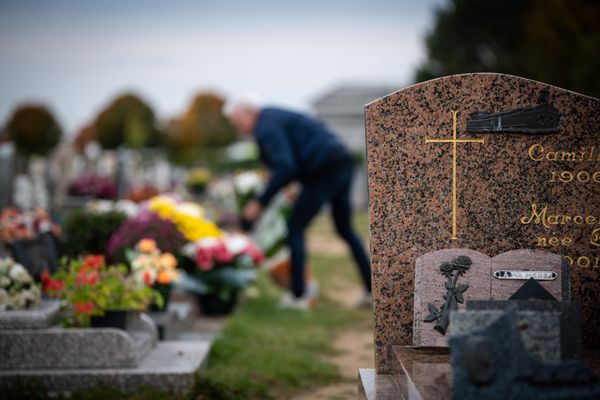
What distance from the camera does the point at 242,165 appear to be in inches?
751

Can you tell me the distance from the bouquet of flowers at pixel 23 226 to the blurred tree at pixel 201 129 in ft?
142

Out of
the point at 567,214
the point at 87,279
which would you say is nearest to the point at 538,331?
the point at 567,214

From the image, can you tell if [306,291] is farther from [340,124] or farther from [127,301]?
[340,124]

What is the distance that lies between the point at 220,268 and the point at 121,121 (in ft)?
149

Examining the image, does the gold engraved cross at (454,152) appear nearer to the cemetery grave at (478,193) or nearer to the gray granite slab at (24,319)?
the cemetery grave at (478,193)

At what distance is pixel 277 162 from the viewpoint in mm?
6125

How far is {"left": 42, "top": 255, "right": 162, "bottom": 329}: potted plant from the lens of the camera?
4027 millimetres

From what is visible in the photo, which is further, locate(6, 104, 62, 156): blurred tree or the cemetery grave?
locate(6, 104, 62, 156): blurred tree

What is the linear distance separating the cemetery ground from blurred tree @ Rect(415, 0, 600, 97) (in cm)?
1333

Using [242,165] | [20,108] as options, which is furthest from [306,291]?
[20,108]

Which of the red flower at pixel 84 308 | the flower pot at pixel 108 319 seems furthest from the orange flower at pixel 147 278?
the red flower at pixel 84 308

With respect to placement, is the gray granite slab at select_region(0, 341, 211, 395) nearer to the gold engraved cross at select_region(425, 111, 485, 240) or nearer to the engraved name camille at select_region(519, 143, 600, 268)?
the gold engraved cross at select_region(425, 111, 485, 240)

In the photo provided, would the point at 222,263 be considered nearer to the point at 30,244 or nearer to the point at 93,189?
the point at 30,244

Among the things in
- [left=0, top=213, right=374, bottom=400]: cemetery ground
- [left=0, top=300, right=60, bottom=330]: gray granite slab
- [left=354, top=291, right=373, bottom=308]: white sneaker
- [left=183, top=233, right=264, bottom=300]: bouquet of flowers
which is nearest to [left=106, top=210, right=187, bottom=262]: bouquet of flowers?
[left=183, top=233, right=264, bottom=300]: bouquet of flowers
